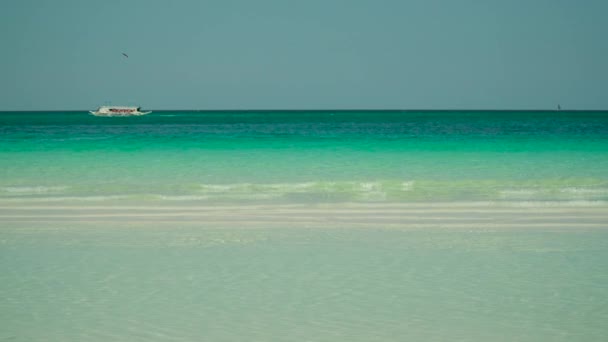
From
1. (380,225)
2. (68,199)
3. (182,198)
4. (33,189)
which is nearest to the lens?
(380,225)

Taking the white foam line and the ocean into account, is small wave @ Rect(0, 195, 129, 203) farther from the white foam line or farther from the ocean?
the white foam line

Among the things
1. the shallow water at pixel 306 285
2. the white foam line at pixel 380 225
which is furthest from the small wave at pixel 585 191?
the shallow water at pixel 306 285

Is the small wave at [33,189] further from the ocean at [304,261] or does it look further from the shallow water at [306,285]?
the shallow water at [306,285]

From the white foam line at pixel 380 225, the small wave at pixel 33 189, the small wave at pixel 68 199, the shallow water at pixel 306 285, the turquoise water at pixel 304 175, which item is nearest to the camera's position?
the shallow water at pixel 306 285

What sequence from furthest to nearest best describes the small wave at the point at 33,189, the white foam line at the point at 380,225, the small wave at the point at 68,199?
1. the small wave at the point at 33,189
2. the small wave at the point at 68,199
3. the white foam line at the point at 380,225

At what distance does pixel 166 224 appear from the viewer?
29.0ft

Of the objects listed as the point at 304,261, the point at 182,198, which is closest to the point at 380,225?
the point at 304,261

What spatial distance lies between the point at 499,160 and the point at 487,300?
16130 mm

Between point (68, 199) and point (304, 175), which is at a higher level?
point (304, 175)

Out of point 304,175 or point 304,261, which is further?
point 304,175

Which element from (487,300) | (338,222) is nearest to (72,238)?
(338,222)

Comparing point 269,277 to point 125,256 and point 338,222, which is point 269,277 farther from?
point 338,222

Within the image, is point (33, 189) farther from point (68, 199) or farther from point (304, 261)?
point (304, 261)

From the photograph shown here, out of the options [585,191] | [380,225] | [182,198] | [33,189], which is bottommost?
[33,189]
